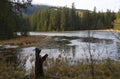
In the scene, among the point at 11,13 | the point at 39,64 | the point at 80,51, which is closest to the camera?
the point at 11,13

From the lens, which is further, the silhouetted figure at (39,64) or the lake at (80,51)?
the lake at (80,51)

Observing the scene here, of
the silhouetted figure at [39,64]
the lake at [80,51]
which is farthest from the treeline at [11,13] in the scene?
the lake at [80,51]

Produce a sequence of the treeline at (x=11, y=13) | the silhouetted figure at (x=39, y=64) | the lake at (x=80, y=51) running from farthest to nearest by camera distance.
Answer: the lake at (x=80, y=51), the silhouetted figure at (x=39, y=64), the treeline at (x=11, y=13)

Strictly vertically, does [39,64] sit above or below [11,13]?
below

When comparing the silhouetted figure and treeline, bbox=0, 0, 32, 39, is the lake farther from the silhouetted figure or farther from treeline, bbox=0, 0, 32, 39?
treeline, bbox=0, 0, 32, 39

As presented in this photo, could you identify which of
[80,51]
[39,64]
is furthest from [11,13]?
[80,51]

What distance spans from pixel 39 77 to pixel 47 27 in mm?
129612

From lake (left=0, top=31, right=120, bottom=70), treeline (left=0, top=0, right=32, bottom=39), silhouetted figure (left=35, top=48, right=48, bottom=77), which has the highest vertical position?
treeline (left=0, top=0, right=32, bottom=39)

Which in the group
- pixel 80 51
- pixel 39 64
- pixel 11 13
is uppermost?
pixel 11 13

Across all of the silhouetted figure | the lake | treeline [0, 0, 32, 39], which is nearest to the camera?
treeline [0, 0, 32, 39]

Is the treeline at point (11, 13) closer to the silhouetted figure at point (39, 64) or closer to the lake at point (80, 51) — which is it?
the silhouetted figure at point (39, 64)

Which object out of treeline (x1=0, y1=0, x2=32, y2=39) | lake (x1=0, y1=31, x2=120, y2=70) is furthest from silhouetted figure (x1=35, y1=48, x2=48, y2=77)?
treeline (x1=0, y1=0, x2=32, y2=39)

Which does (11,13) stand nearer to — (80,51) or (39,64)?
(39,64)

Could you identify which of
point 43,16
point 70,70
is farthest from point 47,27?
point 70,70
